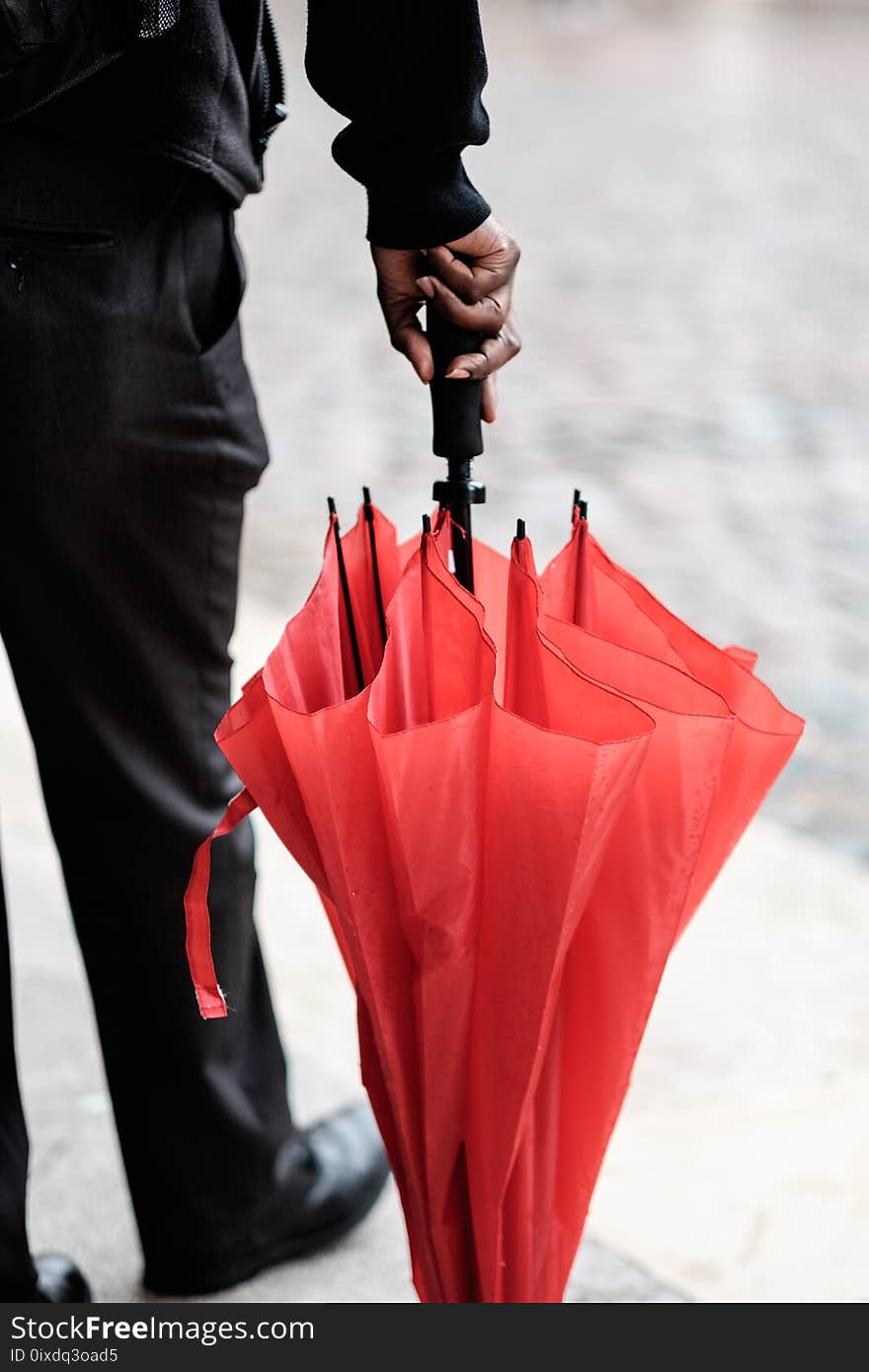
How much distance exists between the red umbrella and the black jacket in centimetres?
17

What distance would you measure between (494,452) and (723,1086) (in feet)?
9.48

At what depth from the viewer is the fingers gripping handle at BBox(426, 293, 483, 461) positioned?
1.34 metres

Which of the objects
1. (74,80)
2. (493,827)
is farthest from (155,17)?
(493,827)

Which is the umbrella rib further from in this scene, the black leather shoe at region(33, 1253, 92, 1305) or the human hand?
the black leather shoe at region(33, 1253, 92, 1305)

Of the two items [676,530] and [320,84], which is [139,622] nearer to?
[320,84]

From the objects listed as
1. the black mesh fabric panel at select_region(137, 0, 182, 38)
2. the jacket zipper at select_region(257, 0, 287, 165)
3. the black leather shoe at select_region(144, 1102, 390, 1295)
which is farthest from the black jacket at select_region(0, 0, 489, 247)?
the black leather shoe at select_region(144, 1102, 390, 1295)

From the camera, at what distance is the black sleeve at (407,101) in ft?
4.18

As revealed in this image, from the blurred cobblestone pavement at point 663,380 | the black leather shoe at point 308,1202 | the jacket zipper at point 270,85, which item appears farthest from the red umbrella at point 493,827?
the blurred cobblestone pavement at point 663,380

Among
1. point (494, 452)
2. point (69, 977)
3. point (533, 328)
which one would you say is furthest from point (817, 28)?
point (69, 977)

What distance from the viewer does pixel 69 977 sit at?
95.3 inches
